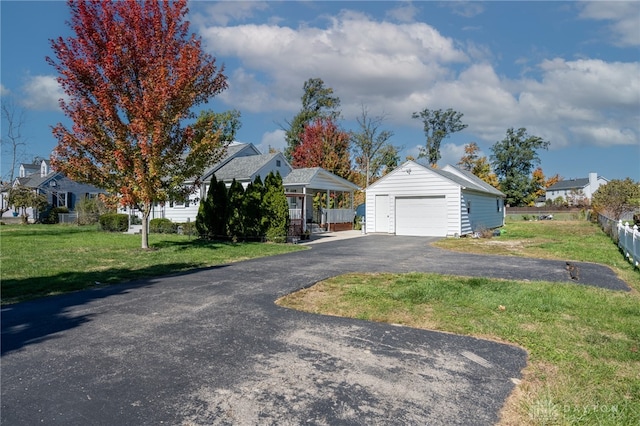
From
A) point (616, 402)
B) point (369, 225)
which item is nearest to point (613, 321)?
point (616, 402)

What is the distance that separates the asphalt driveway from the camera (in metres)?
3.05

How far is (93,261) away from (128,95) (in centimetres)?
604

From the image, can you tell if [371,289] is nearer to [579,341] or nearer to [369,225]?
[579,341]

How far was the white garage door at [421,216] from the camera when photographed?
834 inches

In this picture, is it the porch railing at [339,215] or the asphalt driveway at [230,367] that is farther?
the porch railing at [339,215]

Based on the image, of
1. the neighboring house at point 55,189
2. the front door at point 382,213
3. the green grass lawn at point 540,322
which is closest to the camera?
the green grass lawn at point 540,322

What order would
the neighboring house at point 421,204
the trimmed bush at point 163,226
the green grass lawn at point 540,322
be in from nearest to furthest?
the green grass lawn at point 540,322
the neighboring house at point 421,204
the trimmed bush at point 163,226

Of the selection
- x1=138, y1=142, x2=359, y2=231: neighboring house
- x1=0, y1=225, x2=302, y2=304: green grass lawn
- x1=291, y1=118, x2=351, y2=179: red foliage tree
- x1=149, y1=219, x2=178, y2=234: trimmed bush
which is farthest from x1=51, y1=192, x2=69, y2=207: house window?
x1=0, y1=225, x2=302, y2=304: green grass lawn

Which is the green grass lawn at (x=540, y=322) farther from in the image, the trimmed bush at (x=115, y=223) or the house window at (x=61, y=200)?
the house window at (x=61, y=200)

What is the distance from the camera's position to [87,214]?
100 ft

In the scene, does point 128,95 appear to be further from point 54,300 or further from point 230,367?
point 230,367

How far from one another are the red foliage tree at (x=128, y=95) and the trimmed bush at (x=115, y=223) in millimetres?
11002

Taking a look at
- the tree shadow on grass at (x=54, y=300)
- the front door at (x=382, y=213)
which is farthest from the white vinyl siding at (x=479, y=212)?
the tree shadow on grass at (x=54, y=300)

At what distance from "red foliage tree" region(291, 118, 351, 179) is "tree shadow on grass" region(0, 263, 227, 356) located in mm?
31138
